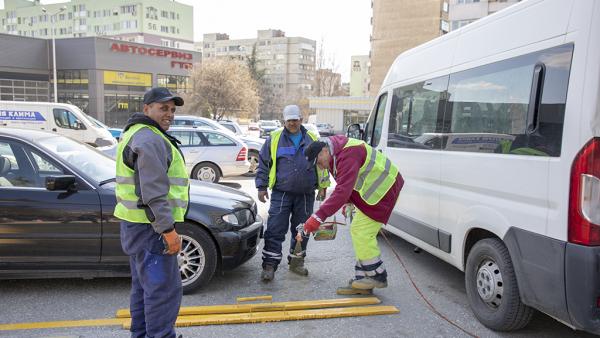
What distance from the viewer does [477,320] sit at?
12.8 feet

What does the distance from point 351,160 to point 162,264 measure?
1.82 meters

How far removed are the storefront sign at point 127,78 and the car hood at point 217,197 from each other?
39655mm

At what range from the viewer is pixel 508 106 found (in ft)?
11.6

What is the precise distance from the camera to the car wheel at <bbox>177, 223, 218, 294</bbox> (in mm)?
4340

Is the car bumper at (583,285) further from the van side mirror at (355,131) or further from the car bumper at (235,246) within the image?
the van side mirror at (355,131)

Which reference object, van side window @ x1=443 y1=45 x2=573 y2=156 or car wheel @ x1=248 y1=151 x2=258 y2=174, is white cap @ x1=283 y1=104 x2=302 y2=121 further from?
car wheel @ x1=248 y1=151 x2=258 y2=174

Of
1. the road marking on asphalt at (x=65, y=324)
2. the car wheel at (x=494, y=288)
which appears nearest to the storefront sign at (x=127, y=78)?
the road marking on asphalt at (x=65, y=324)

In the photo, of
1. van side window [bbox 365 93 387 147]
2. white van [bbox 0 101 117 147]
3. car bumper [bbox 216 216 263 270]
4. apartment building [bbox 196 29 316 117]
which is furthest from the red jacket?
apartment building [bbox 196 29 316 117]

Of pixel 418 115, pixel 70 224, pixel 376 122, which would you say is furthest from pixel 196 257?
pixel 376 122

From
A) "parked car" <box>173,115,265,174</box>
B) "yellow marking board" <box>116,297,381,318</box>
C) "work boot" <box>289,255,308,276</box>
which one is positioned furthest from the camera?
"parked car" <box>173,115,265,174</box>

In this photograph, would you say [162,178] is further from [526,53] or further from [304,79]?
[304,79]

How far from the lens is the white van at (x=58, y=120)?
15969 mm

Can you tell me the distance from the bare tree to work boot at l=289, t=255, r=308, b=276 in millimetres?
34126

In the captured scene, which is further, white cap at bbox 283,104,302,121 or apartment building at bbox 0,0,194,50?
apartment building at bbox 0,0,194,50
